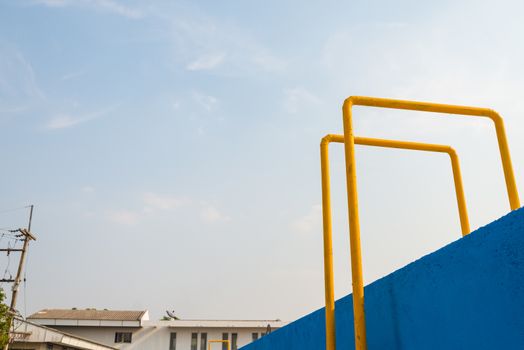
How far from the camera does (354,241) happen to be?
6.68 ft

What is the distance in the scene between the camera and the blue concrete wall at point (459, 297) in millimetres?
1415

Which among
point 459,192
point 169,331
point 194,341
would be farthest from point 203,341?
point 459,192

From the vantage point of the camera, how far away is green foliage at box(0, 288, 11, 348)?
2309 cm

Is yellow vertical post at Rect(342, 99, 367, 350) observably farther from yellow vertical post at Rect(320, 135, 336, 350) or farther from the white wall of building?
the white wall of building

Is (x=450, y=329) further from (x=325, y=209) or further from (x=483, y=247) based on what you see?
(x=325, y=209)

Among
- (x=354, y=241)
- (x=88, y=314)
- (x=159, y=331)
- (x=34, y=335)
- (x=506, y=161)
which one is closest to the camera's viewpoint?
(x=354, y=241)

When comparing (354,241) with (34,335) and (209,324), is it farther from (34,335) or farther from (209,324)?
(209,324)

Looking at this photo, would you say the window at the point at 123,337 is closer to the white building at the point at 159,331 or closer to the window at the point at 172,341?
the white building at the point at 159,331

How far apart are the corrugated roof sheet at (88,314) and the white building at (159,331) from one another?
0.26m

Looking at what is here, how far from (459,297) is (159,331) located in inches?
1245

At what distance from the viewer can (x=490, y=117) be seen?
8.32ft

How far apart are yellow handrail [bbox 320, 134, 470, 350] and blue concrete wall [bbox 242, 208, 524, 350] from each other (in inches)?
8.7

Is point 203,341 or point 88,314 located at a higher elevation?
point 88,314

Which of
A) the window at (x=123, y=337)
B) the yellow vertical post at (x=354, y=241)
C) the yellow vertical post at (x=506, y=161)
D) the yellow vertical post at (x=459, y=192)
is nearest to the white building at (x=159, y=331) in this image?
the window at (x=123, y=337)
